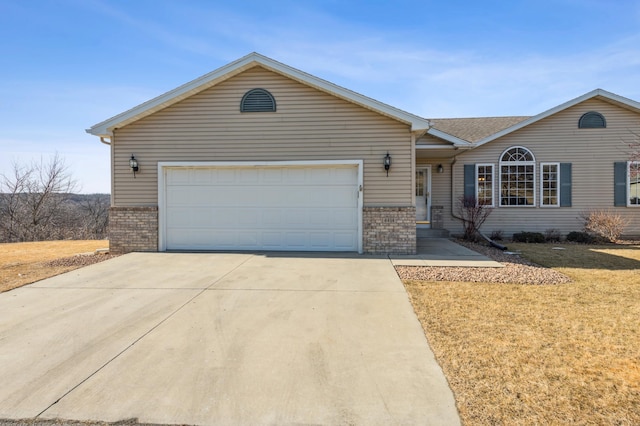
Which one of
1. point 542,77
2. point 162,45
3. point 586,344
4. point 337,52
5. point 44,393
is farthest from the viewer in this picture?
point 542,77

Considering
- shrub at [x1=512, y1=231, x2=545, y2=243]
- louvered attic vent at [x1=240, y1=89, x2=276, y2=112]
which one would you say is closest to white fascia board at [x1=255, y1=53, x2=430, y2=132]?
louvered attic vent at [x1=240, y1=89, x2=276, y2=112]

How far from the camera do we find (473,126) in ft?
45.1

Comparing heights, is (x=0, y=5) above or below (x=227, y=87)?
above

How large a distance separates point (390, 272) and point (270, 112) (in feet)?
17.0

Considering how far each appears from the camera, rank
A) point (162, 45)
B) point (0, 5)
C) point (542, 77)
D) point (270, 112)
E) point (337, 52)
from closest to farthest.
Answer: point (0, 5) < point (270, 112) < point (162, 45) < point (337, 52) < point (542, 77)

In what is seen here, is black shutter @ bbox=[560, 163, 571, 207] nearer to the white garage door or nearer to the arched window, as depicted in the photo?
the arched window

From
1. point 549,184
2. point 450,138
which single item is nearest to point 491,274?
point 450,138

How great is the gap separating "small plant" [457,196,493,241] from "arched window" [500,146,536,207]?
0.94 metres

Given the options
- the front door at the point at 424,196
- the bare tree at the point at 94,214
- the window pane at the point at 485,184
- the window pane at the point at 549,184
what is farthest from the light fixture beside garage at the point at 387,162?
the bare tree at the point at 94,214

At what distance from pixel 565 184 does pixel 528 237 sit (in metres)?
2.46

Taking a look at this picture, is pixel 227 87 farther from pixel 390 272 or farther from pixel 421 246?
pixel 421 246

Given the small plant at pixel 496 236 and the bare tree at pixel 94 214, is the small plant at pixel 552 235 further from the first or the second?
the bare tree at pixel 94 214

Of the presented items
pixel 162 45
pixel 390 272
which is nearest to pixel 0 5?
pixel 162 45

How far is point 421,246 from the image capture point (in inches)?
380
